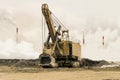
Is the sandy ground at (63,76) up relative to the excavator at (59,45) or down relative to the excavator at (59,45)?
down

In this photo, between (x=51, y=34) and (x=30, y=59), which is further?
(x=30, y=59)

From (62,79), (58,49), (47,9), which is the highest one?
(47,9)

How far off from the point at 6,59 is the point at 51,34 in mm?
29402

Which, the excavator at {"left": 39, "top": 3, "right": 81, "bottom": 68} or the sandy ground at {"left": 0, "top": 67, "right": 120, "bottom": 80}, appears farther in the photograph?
the excavator at {"left": 39, "top": 3, "right": 81, "bottom": 68}

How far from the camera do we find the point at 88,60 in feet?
306

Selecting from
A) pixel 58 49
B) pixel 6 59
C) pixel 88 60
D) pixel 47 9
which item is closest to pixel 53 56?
pixel 58 49

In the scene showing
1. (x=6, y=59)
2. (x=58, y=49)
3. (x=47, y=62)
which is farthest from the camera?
(x=6, y=59)

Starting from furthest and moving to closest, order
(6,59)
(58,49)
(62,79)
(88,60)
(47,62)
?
1. (6,59)
2. (88,60)
3. (58,49)
4. (47,62)
5. (62,79)

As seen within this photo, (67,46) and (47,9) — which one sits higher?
(47,9)

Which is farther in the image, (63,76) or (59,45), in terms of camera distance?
(59,45)

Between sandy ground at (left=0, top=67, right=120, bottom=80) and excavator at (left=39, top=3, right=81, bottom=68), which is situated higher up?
excavator at (left=39, top=3, right=81, bottom=68)

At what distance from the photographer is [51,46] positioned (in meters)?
72.6

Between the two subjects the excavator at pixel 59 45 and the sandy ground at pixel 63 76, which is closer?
the sandy ground at pixel 63 76

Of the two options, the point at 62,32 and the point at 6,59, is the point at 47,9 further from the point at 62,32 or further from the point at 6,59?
the point at 6,59
